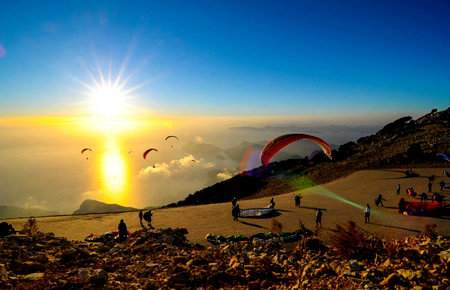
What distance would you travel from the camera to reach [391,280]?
5.33m

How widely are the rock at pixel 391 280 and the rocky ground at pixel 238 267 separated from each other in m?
0.02

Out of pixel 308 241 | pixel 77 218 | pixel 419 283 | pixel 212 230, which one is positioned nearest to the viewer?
pixel 419 283

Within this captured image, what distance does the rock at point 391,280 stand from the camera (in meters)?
5.31

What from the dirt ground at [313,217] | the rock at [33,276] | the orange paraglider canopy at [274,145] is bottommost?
the dirt ground at [313,217]

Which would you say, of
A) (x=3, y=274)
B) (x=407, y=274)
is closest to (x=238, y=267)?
(x=407, y=274)

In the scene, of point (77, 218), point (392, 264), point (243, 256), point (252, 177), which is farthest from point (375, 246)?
point (252, 177)

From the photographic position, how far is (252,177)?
122 feet

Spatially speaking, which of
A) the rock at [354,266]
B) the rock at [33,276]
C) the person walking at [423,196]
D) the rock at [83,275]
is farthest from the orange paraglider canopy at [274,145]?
the rock at [33,276]

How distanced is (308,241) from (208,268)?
4381 mm

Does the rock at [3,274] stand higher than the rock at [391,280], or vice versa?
the rock at [3,274]

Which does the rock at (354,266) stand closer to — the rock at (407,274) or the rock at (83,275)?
the rock at (407,274)

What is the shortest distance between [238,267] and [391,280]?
3.94 metres

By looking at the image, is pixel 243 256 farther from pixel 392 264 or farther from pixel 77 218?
pixel 77 218

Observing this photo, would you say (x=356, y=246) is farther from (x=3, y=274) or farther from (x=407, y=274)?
(x=3, y=274)
